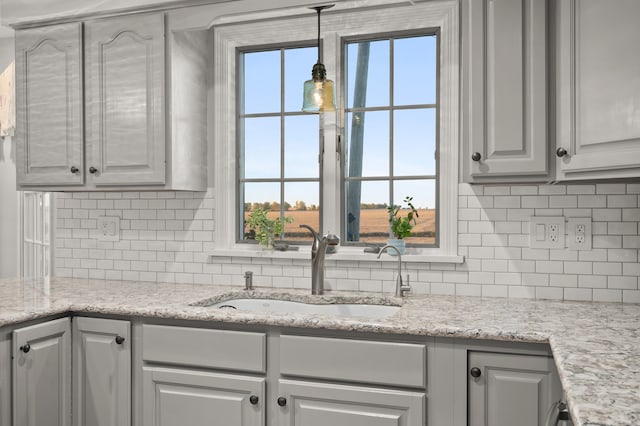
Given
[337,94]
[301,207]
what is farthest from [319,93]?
[301,207]

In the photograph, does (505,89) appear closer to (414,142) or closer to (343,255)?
(414,142)

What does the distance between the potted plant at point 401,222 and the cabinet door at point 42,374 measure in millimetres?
1537

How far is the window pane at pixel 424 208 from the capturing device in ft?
9.25

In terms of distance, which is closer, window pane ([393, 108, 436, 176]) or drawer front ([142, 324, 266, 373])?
drawer front ([142, 324, 266, 373])

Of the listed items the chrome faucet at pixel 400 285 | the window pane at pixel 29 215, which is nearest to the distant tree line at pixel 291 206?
the chrome faucet at pixel 400 285

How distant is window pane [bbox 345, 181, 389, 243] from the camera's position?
2910 millimetres

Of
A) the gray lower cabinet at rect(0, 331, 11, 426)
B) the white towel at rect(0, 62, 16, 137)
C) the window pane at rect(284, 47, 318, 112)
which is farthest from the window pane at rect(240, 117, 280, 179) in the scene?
the white towel at rect(0, 62, 16, 137)

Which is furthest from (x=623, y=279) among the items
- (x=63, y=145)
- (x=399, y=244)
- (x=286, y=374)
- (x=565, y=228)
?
(x=63, y=145)

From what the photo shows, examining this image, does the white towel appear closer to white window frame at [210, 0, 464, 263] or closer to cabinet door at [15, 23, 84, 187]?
cabinet door at [15, 23, 84, 187]

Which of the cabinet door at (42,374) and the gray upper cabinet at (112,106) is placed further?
the gray upper cabinet at (112,106)

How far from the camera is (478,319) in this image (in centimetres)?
210

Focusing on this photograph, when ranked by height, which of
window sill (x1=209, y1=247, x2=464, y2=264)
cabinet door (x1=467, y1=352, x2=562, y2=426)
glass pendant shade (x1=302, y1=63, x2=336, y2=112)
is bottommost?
cabinet door (x1=467, y1=352, x2=562, y2=426)

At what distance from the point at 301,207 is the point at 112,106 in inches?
42.9

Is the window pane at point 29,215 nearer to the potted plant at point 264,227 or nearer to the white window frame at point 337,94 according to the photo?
the white window frame at point 337,94
